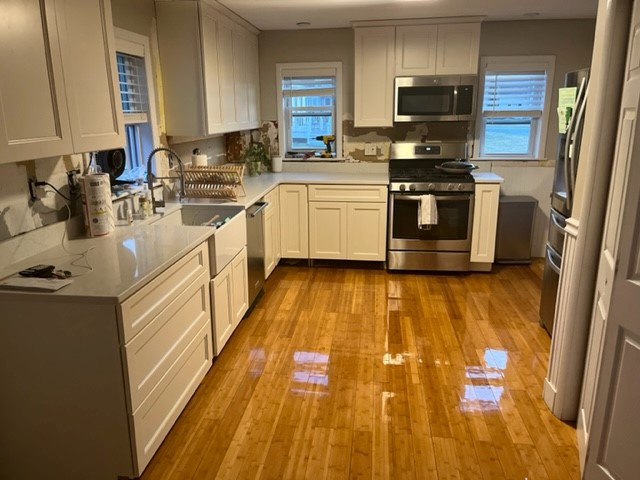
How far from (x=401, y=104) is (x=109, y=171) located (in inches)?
107

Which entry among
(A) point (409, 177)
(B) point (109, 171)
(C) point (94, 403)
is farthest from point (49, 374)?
(A) point (409, 177)

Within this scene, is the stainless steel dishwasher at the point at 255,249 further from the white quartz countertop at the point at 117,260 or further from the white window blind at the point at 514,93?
the white window blind at the point at 514,93

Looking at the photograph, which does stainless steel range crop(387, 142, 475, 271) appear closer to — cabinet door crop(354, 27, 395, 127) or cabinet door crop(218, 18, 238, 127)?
cabinet door crop(354, 27, 395, 127)

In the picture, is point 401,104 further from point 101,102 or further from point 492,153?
point 101,102

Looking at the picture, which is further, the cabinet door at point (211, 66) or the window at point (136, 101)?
the cabinet door at point (211, 66)

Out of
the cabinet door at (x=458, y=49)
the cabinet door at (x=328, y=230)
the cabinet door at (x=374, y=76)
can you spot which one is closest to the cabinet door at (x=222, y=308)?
the cabinet door at (x=328, y=230)

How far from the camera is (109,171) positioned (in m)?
2.79

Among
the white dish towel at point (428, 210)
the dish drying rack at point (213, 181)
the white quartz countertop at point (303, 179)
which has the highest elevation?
the dish drying rack at point (213, 181)

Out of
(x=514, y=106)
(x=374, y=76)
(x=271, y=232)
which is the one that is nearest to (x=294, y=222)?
(x=271, y=232)

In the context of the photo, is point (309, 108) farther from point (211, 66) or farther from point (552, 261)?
point (552, 261)

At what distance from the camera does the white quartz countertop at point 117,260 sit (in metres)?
1.70

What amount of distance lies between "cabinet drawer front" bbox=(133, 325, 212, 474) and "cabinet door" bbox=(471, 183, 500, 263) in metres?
2.71

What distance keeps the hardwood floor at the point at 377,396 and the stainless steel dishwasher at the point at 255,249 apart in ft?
0.60

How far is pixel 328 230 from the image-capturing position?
14.8 feet
